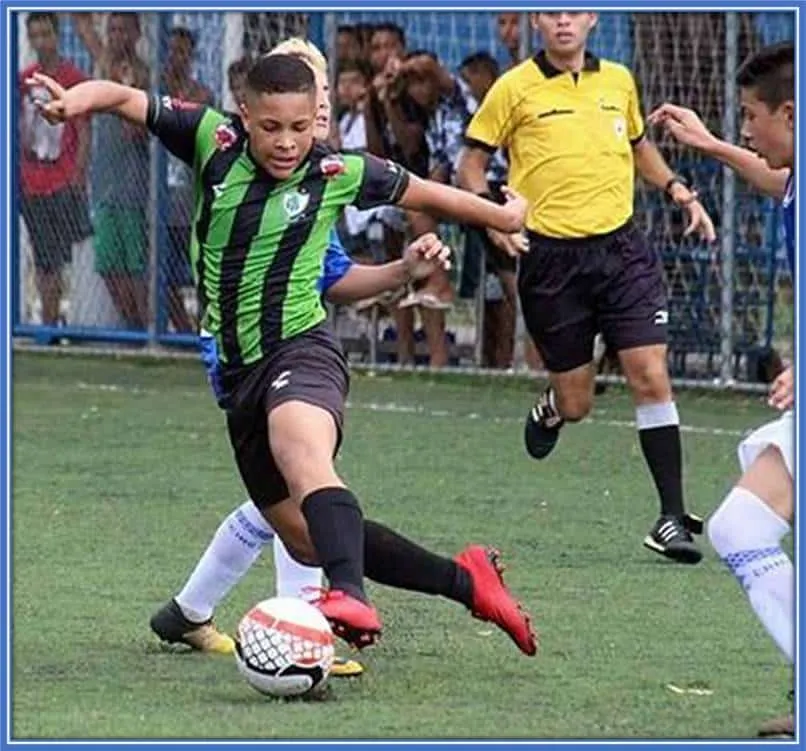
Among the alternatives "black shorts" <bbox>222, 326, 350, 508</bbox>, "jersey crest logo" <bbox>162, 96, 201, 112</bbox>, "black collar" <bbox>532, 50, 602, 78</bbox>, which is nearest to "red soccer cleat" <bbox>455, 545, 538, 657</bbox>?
"black shorts" <bbox>222, 326, 350, 508</bbox>

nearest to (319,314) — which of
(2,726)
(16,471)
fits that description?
(2,726)

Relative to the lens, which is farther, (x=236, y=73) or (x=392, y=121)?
(x=236, y=73)

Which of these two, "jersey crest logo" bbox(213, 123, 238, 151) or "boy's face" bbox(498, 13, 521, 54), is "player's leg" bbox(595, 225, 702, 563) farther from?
"boy's face" bbox(498, 13, 521, 54)

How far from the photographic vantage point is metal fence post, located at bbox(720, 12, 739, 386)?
1522 centimetres

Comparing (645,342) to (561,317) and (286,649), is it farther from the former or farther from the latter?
(286,649)

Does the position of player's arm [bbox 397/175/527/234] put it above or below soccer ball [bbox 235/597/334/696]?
above

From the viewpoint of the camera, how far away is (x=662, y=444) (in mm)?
10133

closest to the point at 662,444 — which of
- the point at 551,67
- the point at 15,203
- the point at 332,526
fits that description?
the point at 551,67

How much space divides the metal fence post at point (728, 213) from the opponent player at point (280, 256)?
7.99m

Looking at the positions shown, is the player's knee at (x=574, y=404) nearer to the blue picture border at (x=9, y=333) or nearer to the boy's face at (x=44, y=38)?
the blue picture border at (x=9, y=333)

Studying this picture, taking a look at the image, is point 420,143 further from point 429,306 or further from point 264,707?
point 264,707

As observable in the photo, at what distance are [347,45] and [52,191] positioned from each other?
240cm

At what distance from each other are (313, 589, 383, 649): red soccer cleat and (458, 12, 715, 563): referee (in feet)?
12.2

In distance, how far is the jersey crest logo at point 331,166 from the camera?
7262 mm
